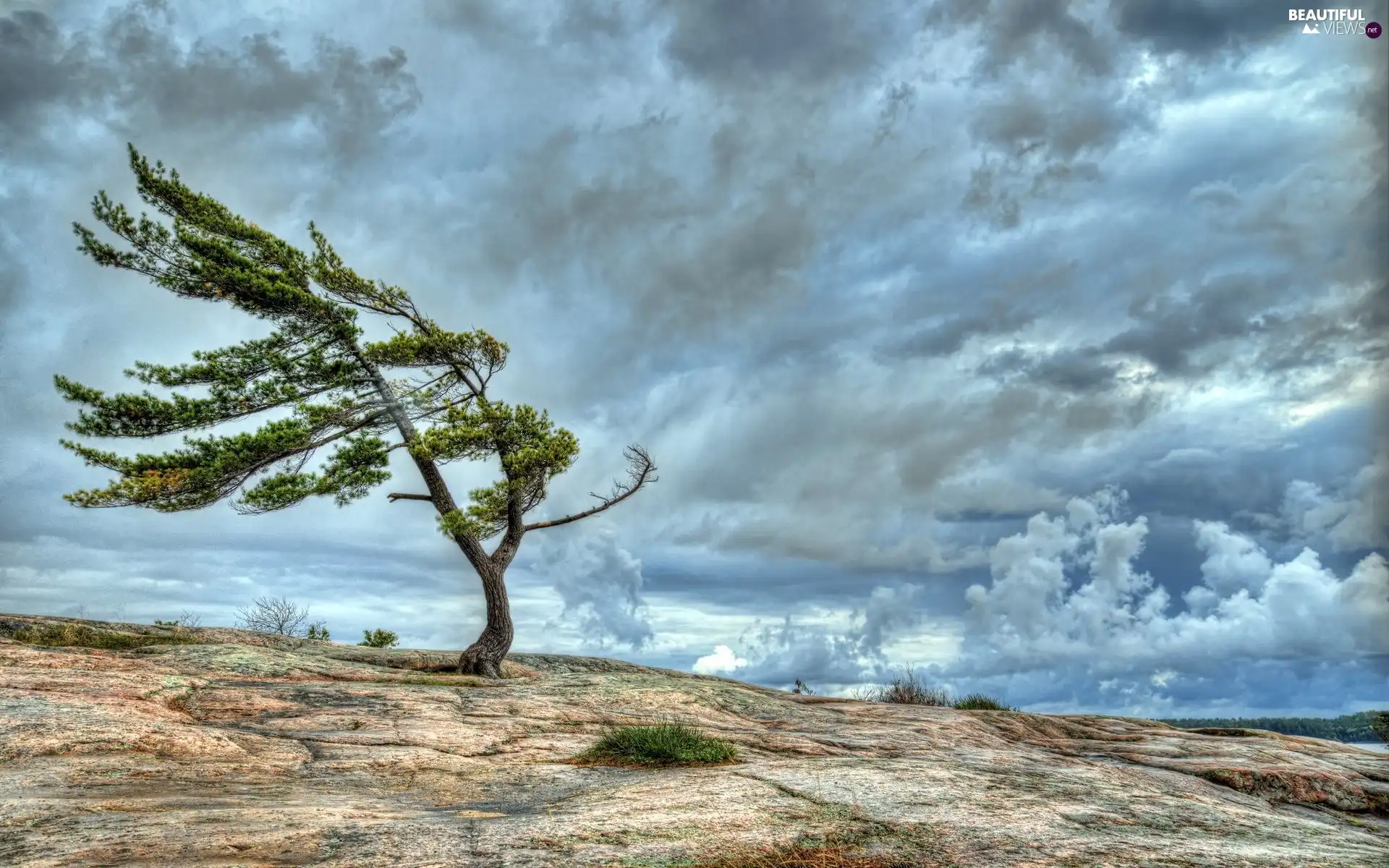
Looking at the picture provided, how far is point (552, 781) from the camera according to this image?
8.30 m

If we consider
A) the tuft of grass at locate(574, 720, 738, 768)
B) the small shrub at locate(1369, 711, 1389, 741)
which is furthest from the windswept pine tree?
the small shrub at locate(1369, 711, 1389, 741)

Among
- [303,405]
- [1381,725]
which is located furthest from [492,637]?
[1381,725]

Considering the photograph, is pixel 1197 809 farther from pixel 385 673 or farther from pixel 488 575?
pixel 488 575

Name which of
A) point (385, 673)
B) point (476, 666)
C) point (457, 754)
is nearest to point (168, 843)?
point (457, 754)

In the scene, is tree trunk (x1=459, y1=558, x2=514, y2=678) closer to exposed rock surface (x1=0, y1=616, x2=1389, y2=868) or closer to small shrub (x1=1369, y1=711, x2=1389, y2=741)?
exposed rock surface (x1=0, y1=616, x2=1389, y2=868)

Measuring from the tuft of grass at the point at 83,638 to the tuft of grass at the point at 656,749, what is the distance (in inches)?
476

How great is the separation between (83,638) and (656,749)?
15.1 m

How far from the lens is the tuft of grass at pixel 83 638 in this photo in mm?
17203

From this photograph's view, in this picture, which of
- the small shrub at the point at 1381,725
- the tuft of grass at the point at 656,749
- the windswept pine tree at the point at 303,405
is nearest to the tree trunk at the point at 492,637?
the windswept pine tree at the point at 303,405

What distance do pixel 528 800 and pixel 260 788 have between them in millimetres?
2379

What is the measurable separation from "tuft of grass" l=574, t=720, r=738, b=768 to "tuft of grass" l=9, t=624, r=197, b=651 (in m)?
12.1

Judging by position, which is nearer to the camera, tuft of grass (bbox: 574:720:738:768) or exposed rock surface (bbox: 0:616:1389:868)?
exposed rock surface (bbox: 0:616:1389:868)

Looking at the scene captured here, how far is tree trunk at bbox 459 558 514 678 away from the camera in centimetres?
2050

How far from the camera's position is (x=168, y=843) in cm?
512
